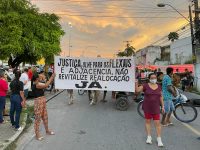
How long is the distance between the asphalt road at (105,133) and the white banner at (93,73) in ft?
5.29

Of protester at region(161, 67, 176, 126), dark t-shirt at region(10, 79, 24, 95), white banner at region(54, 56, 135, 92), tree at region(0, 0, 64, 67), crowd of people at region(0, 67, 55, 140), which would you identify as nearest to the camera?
crowd of people at region(0, 67, 55, 140)

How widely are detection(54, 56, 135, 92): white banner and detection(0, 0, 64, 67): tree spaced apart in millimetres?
17047

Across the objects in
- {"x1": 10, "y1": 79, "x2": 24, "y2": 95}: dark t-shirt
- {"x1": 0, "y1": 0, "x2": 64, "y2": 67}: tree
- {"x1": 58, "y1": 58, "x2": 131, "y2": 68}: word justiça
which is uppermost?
{"x1": 0, "y1": 0, "x2": 64, "y2": 67}: tree

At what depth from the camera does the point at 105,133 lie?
11320 millimetres

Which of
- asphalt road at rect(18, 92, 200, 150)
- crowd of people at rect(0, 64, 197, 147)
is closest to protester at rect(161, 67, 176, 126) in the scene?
crowd of people at rect(0, 64, 197, 147)

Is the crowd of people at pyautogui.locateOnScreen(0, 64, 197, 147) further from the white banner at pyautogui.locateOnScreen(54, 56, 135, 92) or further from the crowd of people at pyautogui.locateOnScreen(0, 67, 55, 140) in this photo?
the white banner at pyautogui.locateOnScreen(54, 56, 135, 92)

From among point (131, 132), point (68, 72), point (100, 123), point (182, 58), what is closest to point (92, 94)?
point (68, 72)

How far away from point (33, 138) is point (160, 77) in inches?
196

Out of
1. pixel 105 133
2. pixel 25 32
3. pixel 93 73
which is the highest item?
pixel 25 32

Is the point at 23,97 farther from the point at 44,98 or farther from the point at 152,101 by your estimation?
the point at 152,101

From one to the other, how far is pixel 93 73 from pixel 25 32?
64.6 ft

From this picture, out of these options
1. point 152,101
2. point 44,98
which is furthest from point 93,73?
point 152,101

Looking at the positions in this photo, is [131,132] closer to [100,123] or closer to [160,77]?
[100,123]

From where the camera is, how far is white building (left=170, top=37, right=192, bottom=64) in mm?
65125
